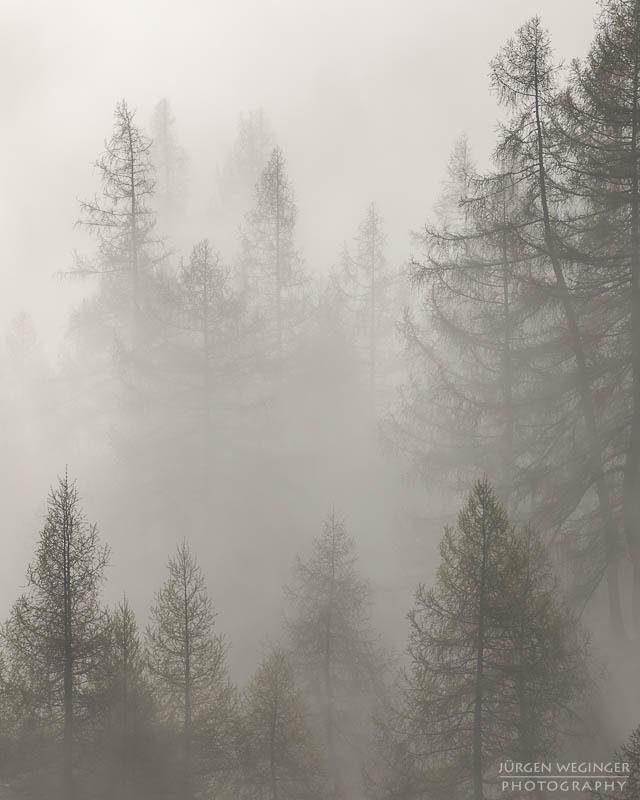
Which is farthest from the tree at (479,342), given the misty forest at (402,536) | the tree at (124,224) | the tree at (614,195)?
the tree at (124,224)

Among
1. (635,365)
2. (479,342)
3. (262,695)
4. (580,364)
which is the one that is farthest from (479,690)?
(479,342)

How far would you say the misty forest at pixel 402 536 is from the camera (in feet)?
39.5

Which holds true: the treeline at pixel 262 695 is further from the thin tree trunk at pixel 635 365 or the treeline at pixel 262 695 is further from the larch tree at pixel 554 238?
the thin tree trunk at pixel 635 365

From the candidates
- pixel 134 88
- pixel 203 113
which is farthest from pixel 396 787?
pixel 134 88

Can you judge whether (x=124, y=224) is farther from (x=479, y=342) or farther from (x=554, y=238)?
(x=554, y=238)

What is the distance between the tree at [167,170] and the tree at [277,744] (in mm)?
44429

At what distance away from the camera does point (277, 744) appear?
14305 millimetres

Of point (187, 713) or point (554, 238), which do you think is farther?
point (554, 238)

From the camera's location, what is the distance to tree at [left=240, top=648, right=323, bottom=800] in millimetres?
14297

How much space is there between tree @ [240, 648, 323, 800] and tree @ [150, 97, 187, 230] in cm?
4443

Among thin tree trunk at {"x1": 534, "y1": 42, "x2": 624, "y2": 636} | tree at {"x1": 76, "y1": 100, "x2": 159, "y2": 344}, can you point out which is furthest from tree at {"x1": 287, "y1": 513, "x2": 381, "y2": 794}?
tree at {"x1": 76, "y1": 100, "x2": 159, "y2": 344}

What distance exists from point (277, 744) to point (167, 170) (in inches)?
1882

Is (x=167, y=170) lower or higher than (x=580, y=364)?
higher

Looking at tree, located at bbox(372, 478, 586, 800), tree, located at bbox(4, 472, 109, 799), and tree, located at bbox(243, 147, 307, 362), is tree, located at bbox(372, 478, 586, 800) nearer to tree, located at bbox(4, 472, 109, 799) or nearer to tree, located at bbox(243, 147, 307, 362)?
tree, located at bbox(4, 472, 109, 799)
